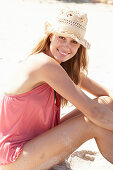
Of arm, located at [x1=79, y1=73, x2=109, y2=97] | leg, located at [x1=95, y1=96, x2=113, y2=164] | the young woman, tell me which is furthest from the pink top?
arm, located at [x1=79, y1=73, x2=109, y2=97]

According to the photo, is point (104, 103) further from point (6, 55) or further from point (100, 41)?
point (100, 41)

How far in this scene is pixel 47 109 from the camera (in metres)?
2.34

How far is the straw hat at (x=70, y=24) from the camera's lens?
2.22 m

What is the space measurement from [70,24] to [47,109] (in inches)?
23.4

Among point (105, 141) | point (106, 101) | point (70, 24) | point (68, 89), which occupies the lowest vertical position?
point (105, 141)

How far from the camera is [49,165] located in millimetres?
2256

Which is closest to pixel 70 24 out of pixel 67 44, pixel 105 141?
pixel 67 44

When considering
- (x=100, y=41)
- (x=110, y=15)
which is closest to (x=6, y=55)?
(x=100, y=41)

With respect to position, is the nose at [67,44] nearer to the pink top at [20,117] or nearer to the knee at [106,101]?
the pink top at [20,117]

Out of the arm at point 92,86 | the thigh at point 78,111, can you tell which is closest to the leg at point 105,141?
the thigh at point 78,111

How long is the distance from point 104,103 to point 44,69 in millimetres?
617

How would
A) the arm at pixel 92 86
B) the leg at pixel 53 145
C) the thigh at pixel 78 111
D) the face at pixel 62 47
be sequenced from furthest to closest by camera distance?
the arm at pixel 92 86
the thigh at pixel 78 111
the face at pixel 62 47
the leg at pixel 53 145

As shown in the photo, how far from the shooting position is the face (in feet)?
7.41

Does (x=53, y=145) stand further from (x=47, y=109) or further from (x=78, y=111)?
(x=78, y=111)
